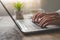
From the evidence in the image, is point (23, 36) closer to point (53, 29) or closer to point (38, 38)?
point (38, 38)

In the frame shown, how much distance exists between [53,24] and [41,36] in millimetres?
225

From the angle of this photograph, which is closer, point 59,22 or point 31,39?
point 31,39

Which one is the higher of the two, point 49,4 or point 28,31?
point 28,31

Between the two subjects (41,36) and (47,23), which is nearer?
(41,36)

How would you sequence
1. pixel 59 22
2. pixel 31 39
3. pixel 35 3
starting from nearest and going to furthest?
pixel 31 39
pixel 59 22
pixel 35 3

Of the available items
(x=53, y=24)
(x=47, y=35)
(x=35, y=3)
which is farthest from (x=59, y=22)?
(x=35, y=3)

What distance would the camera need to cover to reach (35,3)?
2318 mm

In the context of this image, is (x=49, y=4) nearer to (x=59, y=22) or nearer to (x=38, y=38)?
(x=59, y=22)

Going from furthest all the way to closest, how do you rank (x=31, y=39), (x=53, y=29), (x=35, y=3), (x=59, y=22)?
(x=35, y=3) < (x=59, y=22) < (x=53, y=29) < (x=31, y=39)

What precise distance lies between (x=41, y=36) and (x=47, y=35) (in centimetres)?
4

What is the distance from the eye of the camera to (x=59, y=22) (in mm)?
1143

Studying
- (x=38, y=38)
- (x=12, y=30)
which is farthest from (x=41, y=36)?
(x=12, y=30)

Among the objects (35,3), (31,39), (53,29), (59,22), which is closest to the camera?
(31,39)

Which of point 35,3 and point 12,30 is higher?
point 12,30
